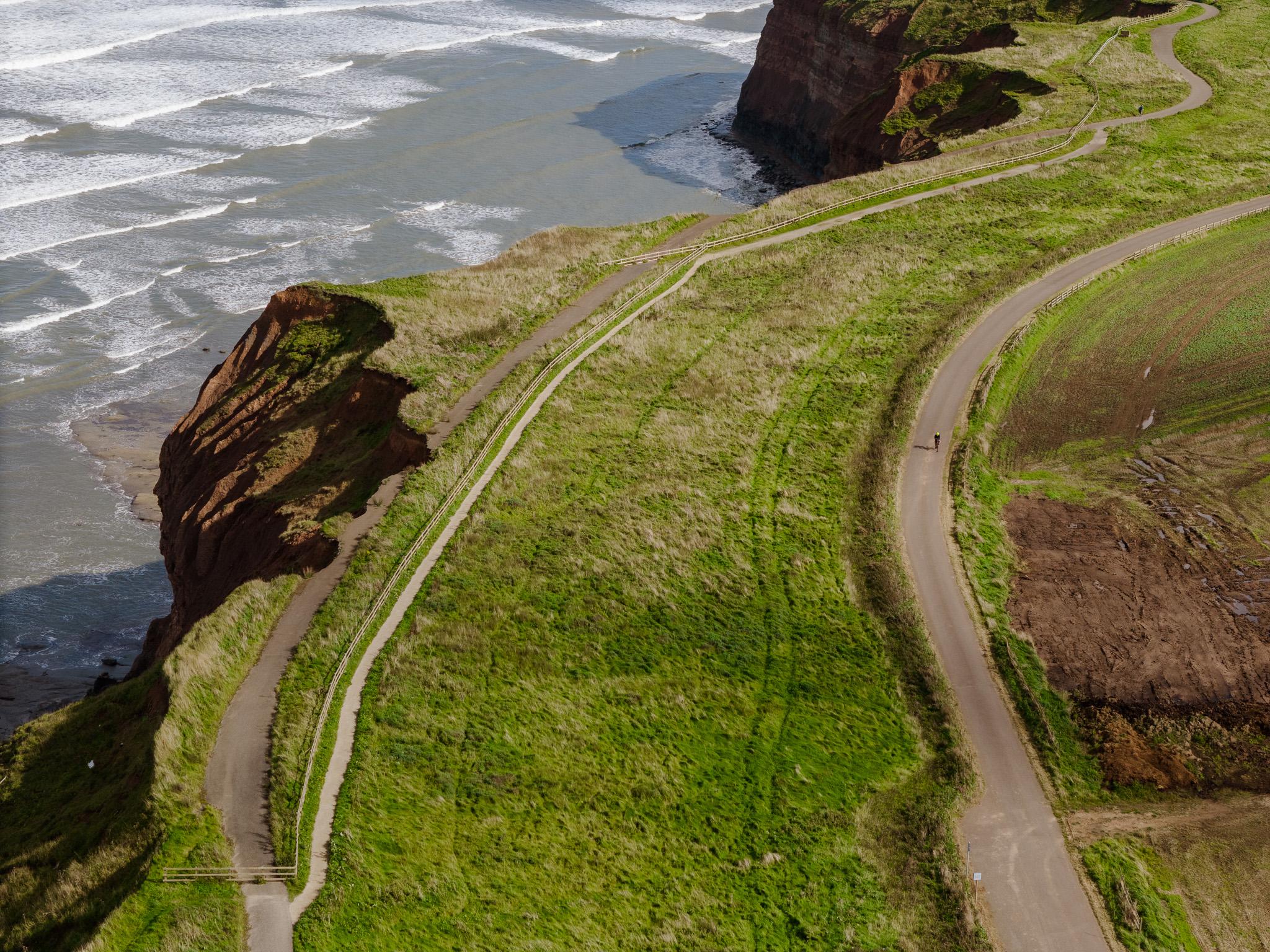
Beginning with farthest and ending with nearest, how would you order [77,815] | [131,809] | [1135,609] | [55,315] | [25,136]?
[25,136], [55,315], [1135,609], [77,815], [131,809]

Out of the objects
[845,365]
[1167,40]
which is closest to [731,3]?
[1167,40]

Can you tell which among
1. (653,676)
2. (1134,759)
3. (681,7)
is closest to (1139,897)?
(1134,759)

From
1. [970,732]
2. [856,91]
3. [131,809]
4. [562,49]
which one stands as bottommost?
[131,809]

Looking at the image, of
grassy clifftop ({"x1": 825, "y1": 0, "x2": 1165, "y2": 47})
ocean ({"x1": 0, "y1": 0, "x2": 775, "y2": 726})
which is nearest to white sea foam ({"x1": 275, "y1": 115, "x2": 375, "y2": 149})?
ocean ({"x1": 0, "y1": 0, "x2": 775, "y2": 726})

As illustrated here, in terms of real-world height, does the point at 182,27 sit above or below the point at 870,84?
above

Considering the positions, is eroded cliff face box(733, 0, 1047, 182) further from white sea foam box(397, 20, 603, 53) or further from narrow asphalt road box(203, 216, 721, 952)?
narrow asphalt road box(203, 216, 721, 952)

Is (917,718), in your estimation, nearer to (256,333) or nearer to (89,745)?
(89,745)

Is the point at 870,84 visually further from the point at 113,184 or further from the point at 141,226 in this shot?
the point at 113,184

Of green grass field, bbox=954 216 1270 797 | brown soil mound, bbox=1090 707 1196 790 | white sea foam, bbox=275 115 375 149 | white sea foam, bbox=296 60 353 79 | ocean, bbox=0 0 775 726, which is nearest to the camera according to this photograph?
brown soil mound, bbox=1090 707 1196 790
